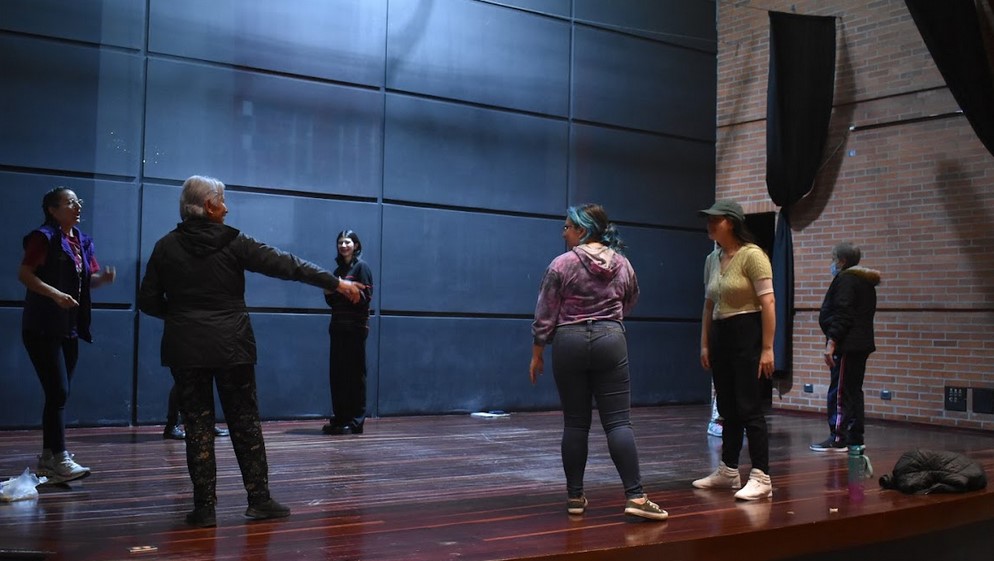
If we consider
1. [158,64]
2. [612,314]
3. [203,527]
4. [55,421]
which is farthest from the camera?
[158,64]

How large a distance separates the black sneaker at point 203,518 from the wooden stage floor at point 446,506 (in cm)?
5

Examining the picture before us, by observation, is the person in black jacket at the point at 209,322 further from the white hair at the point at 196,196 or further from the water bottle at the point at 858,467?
the water bottle at the point at 858,467

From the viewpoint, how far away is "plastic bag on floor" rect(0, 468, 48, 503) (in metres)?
3.79

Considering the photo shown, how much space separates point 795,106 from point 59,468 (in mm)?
6706

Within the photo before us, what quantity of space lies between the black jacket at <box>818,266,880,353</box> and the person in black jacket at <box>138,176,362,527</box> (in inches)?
145

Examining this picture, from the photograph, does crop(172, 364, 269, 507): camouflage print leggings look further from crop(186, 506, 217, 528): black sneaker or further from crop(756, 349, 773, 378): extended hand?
crop(756, 349, 773, 378): extended hand

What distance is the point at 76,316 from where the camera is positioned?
14.3ft

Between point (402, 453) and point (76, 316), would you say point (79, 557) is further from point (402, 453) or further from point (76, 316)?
point (402, 453)

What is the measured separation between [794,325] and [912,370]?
1179 mm

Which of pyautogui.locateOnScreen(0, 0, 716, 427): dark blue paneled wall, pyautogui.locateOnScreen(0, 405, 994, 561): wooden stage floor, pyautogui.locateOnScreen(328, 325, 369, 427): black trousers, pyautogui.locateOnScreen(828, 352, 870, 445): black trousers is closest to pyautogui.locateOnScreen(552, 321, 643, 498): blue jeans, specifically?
pyautogui.locateOnScreen(0, 405, 994, 561): wooden stage floor

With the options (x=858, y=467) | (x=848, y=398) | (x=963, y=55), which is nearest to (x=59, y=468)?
(x=858, y=467)

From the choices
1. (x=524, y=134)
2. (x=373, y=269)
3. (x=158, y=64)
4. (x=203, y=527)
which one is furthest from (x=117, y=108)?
(x=203, y=527)

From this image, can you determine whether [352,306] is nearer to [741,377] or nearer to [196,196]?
[196,196]

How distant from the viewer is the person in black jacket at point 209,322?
3.30 metres
